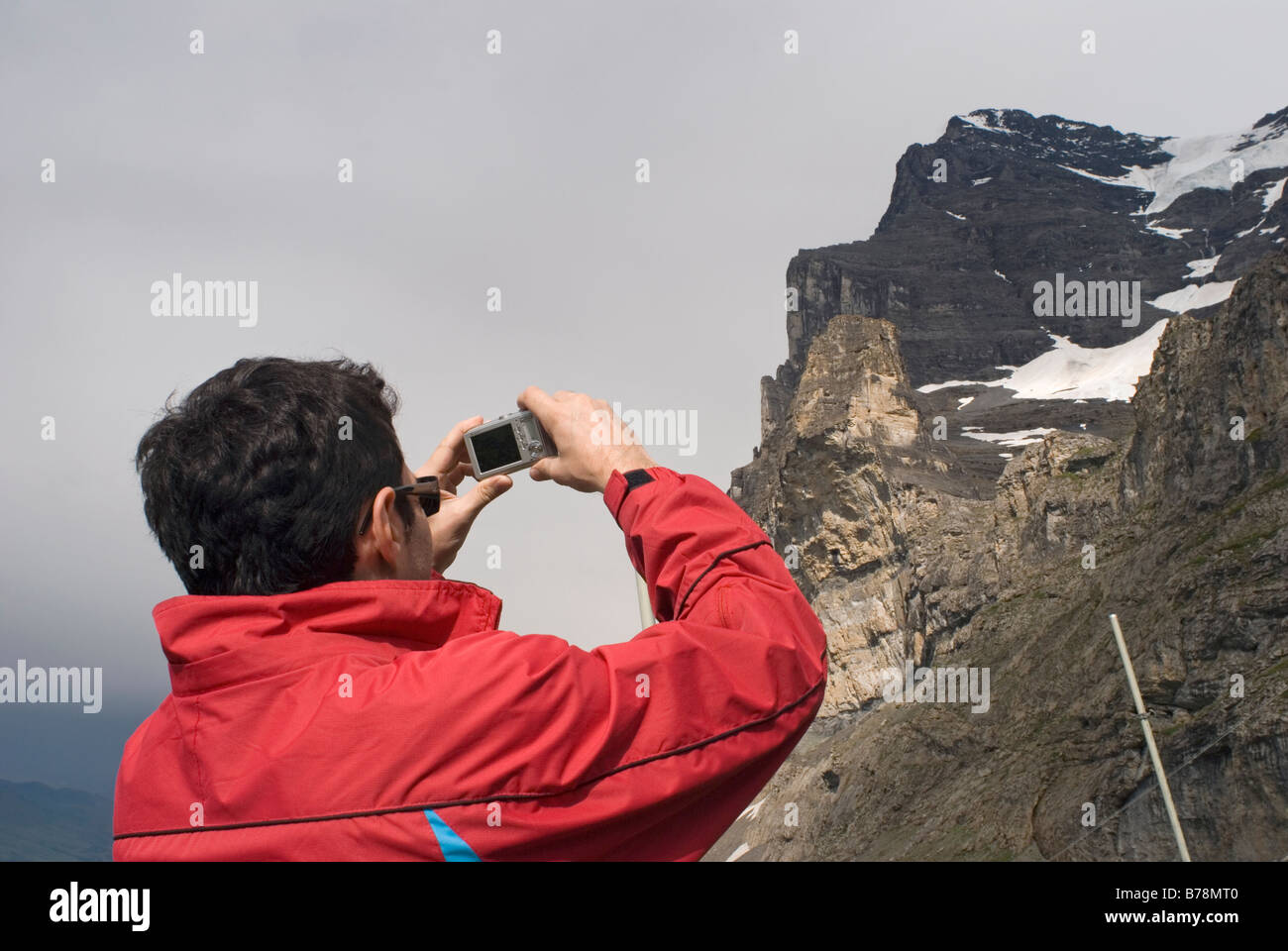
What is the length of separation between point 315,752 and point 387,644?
0.25 meters

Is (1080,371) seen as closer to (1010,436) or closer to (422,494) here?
(1010,436)

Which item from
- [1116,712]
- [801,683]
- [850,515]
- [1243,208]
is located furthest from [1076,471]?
[1243,208]

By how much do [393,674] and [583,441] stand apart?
0.67 m

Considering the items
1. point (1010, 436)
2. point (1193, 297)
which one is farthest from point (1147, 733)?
Answer: point (1193, 297)

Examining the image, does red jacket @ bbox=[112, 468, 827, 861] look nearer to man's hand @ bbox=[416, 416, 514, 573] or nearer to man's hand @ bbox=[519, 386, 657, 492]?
man's hand @ bbox=[519, 386, 657, 492]

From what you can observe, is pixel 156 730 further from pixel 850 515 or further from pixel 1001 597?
pixel 850 515

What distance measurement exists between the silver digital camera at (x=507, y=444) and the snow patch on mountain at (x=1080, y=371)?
518ft

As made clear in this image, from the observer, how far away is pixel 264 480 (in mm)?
1956

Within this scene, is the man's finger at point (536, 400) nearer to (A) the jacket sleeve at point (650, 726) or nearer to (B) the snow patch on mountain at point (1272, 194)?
(A) the jacket sleeve at point (650, 726)

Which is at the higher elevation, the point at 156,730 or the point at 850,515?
the point at 156,730

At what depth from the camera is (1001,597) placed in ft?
180

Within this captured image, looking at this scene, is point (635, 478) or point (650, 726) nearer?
point (650, 726)

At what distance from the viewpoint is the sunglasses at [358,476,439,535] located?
6.59ft

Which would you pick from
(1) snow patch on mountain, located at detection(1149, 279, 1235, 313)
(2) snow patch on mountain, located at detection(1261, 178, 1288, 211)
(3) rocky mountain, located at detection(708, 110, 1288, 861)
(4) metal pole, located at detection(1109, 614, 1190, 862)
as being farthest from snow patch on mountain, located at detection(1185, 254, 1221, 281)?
(4) metal pole, located at detection(1109, 614, 1190, 862)
